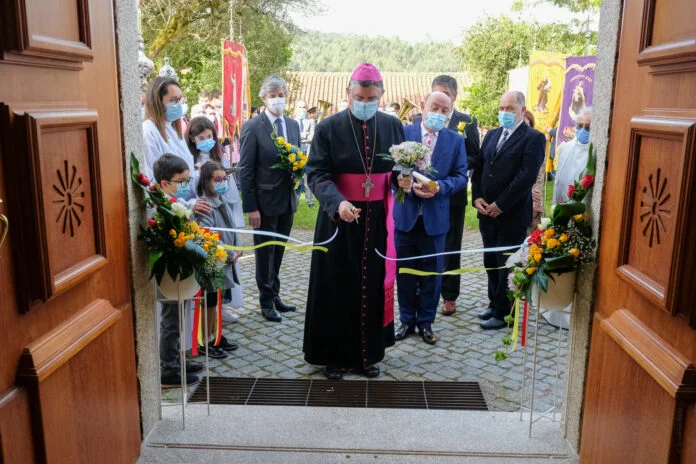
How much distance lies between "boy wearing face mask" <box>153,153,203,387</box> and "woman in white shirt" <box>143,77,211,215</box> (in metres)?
0.28

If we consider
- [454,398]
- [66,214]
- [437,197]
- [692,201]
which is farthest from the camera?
[437,197]

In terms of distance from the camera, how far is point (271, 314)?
19.9ft

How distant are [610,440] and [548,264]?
2.76ft

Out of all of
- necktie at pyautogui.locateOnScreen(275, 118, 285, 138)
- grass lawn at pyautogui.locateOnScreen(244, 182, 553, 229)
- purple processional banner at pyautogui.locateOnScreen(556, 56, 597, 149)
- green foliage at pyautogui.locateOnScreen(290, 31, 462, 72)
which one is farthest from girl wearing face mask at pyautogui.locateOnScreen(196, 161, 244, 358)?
green foliage at pyautogui.locateOnScreen(290, 31, 462, 72)

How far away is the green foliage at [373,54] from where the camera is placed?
85188 mm

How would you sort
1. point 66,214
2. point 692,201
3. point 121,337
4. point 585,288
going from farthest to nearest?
point 585,288 < point 121,337 < point 66,214 < point 692,201

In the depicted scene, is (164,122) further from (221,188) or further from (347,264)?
(347,264)

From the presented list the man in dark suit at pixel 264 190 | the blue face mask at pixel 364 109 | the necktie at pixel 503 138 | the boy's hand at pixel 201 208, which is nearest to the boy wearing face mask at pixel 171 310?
the boy's hand at pixel 201 208

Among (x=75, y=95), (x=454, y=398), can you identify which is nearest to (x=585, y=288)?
(x=454, y=398)

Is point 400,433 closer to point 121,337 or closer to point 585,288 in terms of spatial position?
point 585,288

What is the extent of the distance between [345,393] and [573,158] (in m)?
2.78

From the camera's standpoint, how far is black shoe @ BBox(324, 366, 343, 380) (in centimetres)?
471

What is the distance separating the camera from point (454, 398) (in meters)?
4.44

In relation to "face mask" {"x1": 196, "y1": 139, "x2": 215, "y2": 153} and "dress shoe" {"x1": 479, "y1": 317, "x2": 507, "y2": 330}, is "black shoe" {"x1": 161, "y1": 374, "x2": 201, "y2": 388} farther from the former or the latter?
"dress shoe" {"x1": 479, "y1": 317, "x2": 507, "y2": 330}
